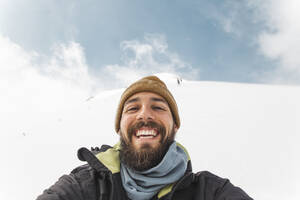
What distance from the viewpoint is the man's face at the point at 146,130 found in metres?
1.90

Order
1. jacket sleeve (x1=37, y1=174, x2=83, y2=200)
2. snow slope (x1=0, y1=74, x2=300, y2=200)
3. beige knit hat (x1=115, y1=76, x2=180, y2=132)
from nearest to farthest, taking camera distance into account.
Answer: jacket sleeve (x1=37, y1=174, x2=83, y2=200) → beige knit hat (x1=115, y1=76, x2=180, y2=132) → snow slope (x1=0, y1=74, x2=300, y2=200)

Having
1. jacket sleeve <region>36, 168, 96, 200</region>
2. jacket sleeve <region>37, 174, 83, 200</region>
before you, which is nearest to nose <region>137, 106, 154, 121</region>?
jacket sleeve <region>36, 168, 96, 200</region>

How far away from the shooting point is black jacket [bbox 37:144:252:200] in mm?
1566

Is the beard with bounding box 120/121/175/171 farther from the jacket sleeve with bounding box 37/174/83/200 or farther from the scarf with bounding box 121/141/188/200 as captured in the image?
the jacket sleeve with bounding box 37/174/83/200

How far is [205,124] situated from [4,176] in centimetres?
744

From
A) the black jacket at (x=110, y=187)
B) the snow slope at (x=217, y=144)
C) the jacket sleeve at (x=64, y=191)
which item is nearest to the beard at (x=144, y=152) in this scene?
the black jacket at (x=110, y=187)

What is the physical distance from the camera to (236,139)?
20.7ft

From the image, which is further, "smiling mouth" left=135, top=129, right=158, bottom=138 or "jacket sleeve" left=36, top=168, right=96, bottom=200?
"smiling mouth" left=135, top=129, right=158, bottom=138

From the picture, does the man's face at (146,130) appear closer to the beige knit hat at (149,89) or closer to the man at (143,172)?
the man at (143,172)

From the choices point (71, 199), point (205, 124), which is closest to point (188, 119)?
point (205, 124)

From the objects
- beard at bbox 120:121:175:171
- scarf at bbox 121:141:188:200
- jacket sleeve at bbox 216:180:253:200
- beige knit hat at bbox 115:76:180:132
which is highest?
beige knit hat at bbox 115:76:180:132

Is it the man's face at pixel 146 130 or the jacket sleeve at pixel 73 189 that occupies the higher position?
the man's face at pixel 146 130

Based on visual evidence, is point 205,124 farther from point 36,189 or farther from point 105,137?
point 36,189

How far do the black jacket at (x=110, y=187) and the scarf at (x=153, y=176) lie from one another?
6 cm
